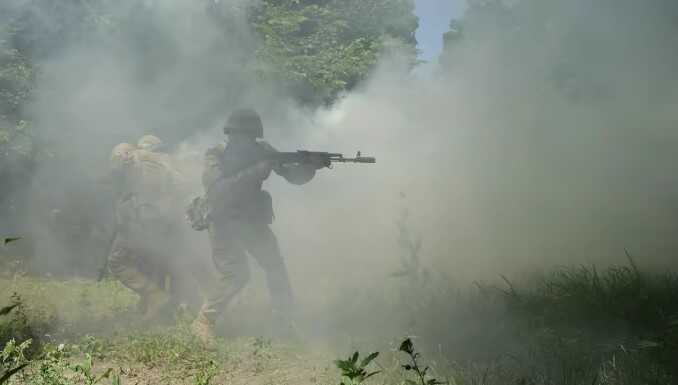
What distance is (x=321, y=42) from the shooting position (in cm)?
1204

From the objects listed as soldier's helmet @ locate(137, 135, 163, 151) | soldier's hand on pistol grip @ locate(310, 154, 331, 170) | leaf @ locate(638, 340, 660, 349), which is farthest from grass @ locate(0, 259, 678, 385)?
soldier's helmet @ locate(137, 135, 163, 151)

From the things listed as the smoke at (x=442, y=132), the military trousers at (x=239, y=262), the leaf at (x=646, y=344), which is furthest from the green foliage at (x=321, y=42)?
the leaf at (x=646, y=344)

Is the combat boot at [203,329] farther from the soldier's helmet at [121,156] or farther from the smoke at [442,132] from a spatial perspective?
the soldier's helmet at [121,156]

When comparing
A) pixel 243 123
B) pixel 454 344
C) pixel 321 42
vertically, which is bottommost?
pixel 454 344

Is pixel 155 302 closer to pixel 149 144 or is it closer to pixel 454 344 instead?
pixel 149 144

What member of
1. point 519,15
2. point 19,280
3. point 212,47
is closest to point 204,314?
point 519,15

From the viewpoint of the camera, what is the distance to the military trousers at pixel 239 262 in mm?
5594

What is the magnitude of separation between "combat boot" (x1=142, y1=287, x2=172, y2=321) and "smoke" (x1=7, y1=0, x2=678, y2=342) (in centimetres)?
82

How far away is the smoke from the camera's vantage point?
511cm

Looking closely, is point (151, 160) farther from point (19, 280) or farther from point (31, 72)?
point (19, 280)

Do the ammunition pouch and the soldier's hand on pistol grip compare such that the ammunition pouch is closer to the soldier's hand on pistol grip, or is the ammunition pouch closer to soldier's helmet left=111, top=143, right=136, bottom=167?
the soldier's hand on pistol grip

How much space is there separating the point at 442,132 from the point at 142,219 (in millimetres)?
3886

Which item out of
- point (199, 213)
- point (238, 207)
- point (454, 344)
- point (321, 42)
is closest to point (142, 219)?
point (199, 213)

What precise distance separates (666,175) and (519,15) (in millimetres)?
2073
